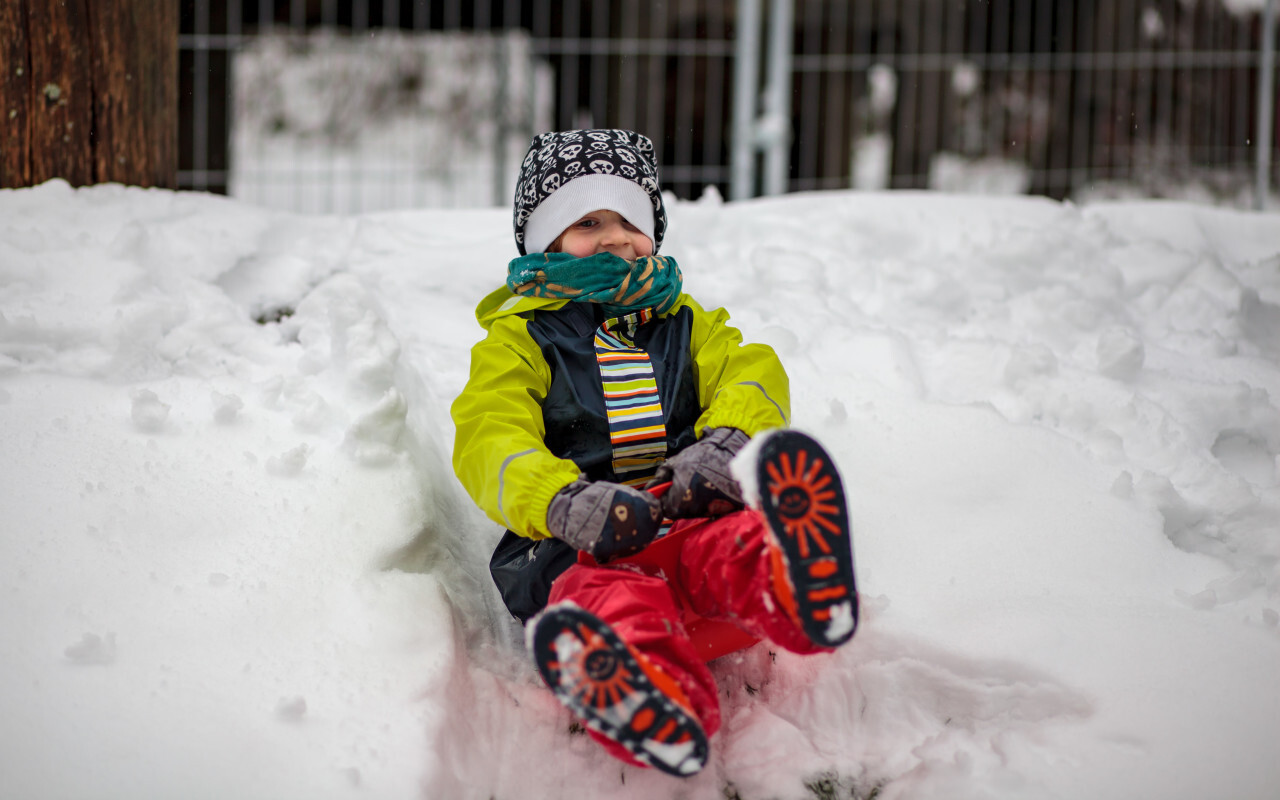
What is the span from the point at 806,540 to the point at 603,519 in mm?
285

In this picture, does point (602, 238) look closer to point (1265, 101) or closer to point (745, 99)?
point (745, 99)

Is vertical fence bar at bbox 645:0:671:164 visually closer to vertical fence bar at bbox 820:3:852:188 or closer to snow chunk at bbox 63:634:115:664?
vertical fence bar at bbox 820:3:852:188

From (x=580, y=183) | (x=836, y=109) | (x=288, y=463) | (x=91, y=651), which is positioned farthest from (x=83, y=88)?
(x=836, y=109)

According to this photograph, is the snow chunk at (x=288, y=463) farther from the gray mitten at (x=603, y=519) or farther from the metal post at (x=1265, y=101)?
the metal post at (x=1265, y=101)

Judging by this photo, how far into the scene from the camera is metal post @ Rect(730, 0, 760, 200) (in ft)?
13.3

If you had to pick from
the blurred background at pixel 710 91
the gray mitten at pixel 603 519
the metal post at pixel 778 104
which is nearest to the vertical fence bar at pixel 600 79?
the blurred background at pixel 710 91

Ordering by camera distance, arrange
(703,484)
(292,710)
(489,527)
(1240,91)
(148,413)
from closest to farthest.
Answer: (292,710)
(703,484)
(148,413)
(489,527)
(1240,91)

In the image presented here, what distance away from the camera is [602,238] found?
1886 mm

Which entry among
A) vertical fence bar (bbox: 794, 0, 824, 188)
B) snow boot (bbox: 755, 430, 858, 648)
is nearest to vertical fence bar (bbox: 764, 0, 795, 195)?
vertical fence bar (bbox: 794, 0, 824, 188)

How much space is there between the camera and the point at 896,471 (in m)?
2.06

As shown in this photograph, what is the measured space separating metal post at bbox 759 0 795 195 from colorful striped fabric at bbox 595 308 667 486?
2401mm


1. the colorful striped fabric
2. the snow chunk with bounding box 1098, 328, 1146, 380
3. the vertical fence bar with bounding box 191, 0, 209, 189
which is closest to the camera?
the colorful striped fabric

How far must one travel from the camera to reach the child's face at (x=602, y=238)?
1.88 meters

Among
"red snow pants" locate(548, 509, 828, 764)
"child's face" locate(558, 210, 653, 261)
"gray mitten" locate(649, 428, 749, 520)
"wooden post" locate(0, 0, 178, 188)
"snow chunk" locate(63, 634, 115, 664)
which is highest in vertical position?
"wooden post" locate(0, 0, 178, 188)
